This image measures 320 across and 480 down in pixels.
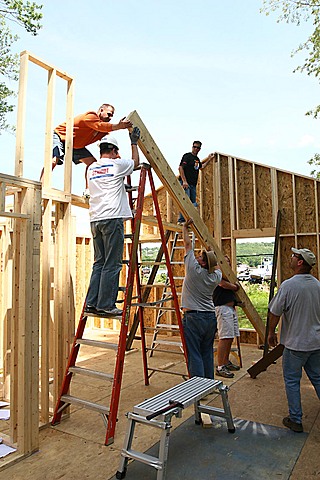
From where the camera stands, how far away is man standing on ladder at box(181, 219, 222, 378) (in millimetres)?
4020

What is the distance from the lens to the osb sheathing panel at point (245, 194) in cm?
790

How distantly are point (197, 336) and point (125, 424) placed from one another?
1177mm

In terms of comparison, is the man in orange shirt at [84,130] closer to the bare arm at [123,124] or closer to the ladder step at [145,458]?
the bare arm at [123,124]

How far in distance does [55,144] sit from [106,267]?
170 cm

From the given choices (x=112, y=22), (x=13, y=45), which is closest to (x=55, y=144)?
(x=112, y=22)

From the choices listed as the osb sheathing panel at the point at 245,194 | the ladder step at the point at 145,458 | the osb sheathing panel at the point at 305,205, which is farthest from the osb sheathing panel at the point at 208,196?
the ladder step at the point at 145,458

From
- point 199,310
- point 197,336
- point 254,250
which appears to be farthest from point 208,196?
point 254,250

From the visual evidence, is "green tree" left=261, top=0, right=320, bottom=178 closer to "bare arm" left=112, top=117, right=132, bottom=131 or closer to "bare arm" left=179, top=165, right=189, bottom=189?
"bare arm" left=179, top=165, right=189, bottom=189

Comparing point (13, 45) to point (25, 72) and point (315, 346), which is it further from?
point (315, 346)

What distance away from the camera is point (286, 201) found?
7.55m

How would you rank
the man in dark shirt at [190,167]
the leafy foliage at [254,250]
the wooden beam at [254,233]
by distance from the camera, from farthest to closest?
the leafy foliage at [254,250] < the wooden beam at [254,233] < the man in dark shirt at [190,167]

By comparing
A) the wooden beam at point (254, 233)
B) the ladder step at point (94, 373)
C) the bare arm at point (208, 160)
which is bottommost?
the ladder step at point (94, 373)

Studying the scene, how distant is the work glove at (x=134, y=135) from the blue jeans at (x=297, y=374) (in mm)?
2667

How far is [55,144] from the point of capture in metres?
4.18
